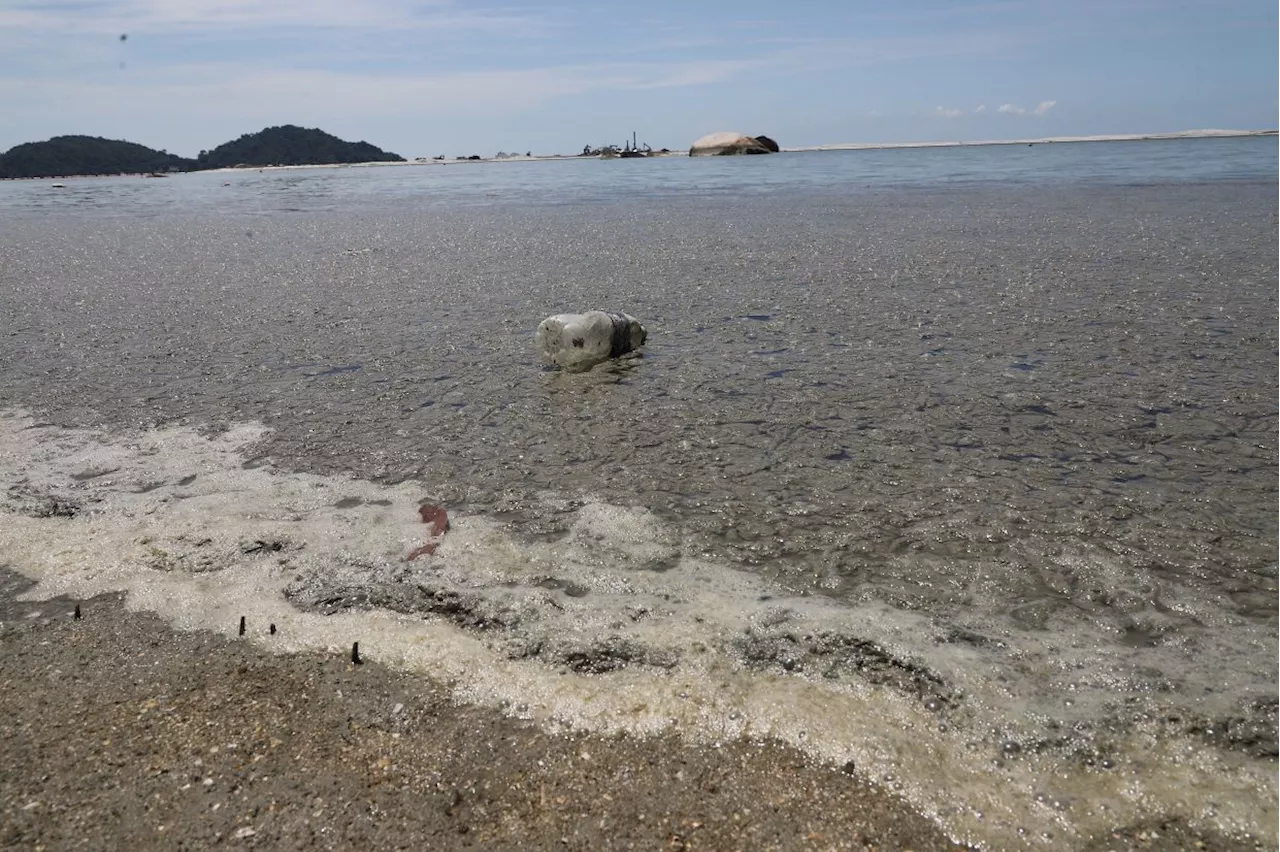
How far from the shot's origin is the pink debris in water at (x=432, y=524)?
4.07 meters

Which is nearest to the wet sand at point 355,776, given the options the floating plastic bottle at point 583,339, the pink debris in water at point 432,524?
→ the pink debris in water at point 432,524

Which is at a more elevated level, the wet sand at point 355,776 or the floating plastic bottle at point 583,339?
the floating plastic bottle at point 583,339

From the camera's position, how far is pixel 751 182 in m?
36.7

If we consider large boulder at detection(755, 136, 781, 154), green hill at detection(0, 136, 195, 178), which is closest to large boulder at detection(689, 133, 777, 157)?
large boulder at detection(755, 136, 781, 154)

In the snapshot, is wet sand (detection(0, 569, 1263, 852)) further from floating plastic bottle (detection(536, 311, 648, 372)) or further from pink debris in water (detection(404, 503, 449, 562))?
floating plastic bottle (detection(536, 311, 648, 372))

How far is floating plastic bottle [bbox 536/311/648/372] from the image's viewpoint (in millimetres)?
7277

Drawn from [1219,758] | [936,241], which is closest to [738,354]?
[1219,758]

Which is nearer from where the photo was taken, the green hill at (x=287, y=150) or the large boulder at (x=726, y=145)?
the large boulder at (x=726, y=145)

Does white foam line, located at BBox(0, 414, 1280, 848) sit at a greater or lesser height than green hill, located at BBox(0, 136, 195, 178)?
lesser

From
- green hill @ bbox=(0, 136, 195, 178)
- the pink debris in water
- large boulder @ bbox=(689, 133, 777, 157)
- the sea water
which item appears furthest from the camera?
green hill @ bbox=(0, 136, 195, 178)

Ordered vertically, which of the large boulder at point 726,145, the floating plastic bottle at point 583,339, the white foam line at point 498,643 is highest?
the large boulder at point 726,145

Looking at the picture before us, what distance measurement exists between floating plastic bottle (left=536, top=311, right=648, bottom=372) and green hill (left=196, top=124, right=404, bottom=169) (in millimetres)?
146715

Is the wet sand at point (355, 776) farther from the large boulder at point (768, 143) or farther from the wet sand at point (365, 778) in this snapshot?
the large boulder at point (768, 143)

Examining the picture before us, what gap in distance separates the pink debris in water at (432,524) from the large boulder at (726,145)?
8705 cm
